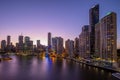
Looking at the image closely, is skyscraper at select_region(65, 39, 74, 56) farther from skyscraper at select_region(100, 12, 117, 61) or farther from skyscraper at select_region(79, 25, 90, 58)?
skyscraper at select_region(100, 12, 117, 61)

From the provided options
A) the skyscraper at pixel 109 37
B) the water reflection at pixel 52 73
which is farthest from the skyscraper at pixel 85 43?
the water reflection at pixel 52 73

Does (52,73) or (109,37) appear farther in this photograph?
(109,37)

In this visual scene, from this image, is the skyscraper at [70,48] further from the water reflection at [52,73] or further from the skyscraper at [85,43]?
the water reflection at [52,73]

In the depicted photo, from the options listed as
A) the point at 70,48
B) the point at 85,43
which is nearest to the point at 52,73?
the point at 85,43

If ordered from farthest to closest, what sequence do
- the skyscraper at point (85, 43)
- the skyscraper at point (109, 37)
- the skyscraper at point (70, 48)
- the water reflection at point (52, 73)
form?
the skyscraper at point (70, 48) → the skyscraper at point (85, 43) → the skyscraper at point (109, 37) → the water reflection at point (52, 73)

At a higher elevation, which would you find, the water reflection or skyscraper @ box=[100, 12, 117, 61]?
skyscraper @ box=[100, 12, 117, 61]

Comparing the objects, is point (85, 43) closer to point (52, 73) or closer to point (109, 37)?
point (109, 37)

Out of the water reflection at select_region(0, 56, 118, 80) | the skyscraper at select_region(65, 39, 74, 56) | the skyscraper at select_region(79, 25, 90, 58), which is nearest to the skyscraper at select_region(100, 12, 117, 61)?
the water reflection at select_region(0, 56, 118, 80)

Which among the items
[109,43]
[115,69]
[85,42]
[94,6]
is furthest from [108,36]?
[94,6]

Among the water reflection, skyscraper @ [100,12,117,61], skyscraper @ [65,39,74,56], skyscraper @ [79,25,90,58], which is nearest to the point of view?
the water reflection

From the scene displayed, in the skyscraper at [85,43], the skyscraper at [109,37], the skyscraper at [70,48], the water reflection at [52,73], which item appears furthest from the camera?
the skyscraper at [70,48]

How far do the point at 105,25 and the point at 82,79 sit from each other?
4174 centimetres

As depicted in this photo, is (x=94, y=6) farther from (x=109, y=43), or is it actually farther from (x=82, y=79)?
(x=82, y=79)

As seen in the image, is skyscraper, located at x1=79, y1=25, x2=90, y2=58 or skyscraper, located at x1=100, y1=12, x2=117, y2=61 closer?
skyscraper, located at x1=100, y1=12, x2=117, y2=61
